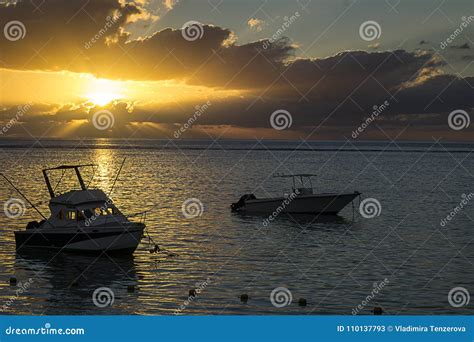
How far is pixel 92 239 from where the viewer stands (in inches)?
1726

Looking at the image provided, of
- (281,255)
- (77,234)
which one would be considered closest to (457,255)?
(281,255)

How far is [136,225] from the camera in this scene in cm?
4406

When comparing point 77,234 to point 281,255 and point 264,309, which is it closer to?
point 281,255

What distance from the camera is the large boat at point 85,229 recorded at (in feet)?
143

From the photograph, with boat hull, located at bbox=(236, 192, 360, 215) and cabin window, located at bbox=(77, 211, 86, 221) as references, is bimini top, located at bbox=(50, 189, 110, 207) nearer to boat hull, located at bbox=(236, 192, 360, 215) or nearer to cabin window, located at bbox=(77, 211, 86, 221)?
cabin window, located at bbox=(77, 211, 86, 221)

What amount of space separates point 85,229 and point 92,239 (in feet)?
2.79

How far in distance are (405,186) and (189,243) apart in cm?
7391

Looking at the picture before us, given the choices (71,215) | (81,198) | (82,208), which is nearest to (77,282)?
(82,208)

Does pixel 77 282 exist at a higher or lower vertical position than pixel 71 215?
lower

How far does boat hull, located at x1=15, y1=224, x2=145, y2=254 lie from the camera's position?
4359 cm

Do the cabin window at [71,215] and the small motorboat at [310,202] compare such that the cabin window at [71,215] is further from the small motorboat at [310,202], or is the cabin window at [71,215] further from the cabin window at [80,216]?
the small motorboat at [310,202]

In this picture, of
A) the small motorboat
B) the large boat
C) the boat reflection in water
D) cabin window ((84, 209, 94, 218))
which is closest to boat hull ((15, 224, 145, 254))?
the large boat

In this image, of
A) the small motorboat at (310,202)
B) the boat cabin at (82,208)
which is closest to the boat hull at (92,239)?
the boat cabin at (82,208)

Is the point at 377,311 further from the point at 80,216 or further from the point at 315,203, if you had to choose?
the point at 315,203
